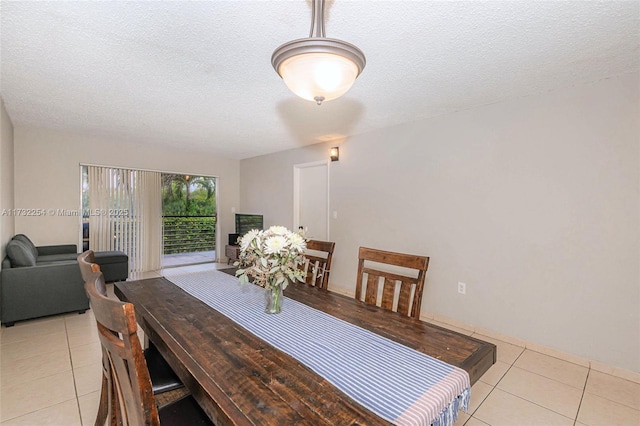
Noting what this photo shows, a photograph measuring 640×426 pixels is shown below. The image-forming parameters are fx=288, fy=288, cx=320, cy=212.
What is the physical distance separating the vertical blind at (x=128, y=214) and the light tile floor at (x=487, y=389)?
99.4 inches

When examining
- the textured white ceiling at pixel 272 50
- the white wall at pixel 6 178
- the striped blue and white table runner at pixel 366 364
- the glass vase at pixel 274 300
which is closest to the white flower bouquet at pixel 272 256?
the glass vase at pixel 274 300

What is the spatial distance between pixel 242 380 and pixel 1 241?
12.4 feet

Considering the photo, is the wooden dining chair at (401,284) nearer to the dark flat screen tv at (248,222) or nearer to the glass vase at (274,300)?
the glass vase at (274,300)

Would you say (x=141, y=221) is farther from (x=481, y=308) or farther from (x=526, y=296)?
(x=526, y=296)

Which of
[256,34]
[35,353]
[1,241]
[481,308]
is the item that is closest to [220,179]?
[1,241]

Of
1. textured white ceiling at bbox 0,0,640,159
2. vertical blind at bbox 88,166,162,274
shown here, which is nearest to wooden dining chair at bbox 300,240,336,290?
textured white ceiling at bbox 0,0,640,159

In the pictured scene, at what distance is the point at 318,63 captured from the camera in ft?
3.77

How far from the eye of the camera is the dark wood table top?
76 centimetres

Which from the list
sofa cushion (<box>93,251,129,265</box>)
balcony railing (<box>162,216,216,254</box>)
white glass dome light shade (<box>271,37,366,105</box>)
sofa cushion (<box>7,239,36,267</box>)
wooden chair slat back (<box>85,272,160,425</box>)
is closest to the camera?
wooden chair slat back (<box>85,272,160,425</box>)

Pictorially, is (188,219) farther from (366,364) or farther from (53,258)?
(366,364)

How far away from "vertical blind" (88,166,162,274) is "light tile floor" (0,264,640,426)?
8.28ft

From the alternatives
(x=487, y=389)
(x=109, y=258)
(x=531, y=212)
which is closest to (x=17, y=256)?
(x=109, y=258)

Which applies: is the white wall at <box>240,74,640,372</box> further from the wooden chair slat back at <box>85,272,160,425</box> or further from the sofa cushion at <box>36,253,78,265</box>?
the sofa cushion at <box>36,253,78,265</box>

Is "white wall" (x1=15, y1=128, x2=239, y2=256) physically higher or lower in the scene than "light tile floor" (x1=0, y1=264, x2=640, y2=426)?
higher
